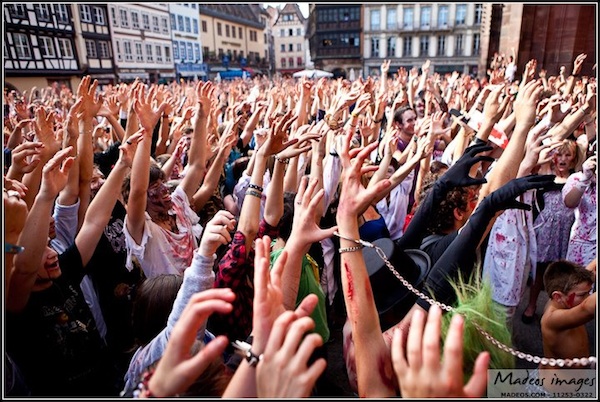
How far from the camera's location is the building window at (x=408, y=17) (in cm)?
4984

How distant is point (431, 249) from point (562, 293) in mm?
787

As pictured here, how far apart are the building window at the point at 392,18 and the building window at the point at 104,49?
35.0m

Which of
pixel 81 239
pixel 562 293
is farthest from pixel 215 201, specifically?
pixel 562 293

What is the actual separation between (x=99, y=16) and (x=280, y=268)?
38.2m

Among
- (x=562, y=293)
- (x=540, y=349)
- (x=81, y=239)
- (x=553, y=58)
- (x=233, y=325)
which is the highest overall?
(x=553, y=58)

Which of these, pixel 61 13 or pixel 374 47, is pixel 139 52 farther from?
pixel 374 47

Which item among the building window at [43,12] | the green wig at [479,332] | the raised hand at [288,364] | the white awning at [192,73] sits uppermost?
the building window at [43,12]

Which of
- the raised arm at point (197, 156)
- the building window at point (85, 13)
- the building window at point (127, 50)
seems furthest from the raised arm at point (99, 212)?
the building window at point (127, 50)

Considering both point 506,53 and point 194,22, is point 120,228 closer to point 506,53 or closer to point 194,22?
point 506,53

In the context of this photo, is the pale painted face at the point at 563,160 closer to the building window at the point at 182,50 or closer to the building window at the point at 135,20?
the building window at the point at 135,20

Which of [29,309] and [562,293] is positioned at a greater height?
[29,309]

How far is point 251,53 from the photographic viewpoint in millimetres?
64062

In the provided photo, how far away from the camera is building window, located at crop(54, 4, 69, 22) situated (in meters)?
27.4

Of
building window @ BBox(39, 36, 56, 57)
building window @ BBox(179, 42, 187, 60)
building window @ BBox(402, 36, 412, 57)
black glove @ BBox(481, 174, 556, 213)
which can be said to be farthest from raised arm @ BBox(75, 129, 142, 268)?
building window @ BBox(402, 36, 412, 57)
